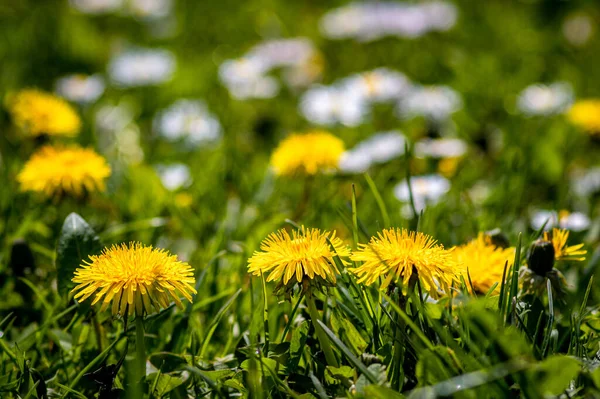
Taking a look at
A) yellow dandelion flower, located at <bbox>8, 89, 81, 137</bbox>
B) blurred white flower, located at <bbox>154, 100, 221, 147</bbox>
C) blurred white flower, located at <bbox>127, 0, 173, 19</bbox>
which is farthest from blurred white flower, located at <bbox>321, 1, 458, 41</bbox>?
yellow dandelion flower, located at <bbox>8, 89, 81, 137</bbox>

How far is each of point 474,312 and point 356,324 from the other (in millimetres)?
314

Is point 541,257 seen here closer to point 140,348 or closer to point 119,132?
point 140,348

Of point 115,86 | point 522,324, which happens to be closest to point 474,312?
point 522,324

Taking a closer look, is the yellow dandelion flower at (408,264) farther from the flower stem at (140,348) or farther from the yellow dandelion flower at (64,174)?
the yellow dandelion flower at (64,174)

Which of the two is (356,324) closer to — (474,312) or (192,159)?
(474,312)

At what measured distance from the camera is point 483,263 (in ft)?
3.99

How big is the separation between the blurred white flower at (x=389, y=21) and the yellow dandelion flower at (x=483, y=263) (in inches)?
95.1

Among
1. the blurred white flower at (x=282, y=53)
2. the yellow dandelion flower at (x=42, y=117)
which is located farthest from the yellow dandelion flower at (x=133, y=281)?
the blurred white flower at (x=282, y=53)

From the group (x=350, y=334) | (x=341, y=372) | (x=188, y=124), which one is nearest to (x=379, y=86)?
(x=188, y=124)

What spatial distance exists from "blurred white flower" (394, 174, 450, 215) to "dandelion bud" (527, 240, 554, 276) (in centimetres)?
65

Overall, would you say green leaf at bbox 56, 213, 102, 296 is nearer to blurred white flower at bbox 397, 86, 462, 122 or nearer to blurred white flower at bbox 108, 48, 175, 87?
blurred white flower at bbox 397, 86, 462, 122

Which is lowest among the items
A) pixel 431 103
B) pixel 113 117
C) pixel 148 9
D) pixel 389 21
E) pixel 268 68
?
pixel 431 103

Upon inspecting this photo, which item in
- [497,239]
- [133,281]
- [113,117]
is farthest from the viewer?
[113,117]

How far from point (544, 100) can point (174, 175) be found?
1457 mm
